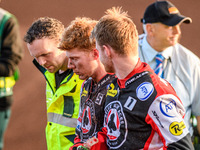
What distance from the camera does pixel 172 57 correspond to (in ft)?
10.8

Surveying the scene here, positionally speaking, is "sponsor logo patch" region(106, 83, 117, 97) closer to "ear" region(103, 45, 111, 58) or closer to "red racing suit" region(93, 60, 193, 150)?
"red racing suit" region(93, 60, 193, 150)

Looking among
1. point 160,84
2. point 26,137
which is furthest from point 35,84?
point 160,84

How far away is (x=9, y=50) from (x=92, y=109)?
874 millimetres

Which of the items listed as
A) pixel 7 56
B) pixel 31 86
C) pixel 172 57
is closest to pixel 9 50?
pixel 7 56

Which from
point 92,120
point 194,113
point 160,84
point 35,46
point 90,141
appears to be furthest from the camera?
point 194,113

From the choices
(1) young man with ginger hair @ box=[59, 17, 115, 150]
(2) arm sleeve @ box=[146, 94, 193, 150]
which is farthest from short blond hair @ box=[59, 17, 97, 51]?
(2) arm sleeve @ box=[146, 94, 193, 150]

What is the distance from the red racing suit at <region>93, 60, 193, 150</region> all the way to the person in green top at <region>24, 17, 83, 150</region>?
24.0 inches

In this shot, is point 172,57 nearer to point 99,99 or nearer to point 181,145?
point 99,99

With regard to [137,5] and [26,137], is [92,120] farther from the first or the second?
[137,5]

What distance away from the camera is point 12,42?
4.42ft

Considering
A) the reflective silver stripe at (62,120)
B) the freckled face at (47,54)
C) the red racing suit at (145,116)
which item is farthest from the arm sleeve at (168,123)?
the freckled face at (47,54)

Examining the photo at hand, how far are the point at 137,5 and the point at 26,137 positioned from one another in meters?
2.44

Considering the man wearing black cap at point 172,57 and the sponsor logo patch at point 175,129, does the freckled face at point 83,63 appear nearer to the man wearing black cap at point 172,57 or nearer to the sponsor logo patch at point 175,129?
the sponsor logo patch at point 175,129

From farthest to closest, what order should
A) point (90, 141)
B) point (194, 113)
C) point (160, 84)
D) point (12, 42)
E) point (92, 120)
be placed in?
point (194, 113), point (92, 120), point (90, 141), point (160, 84), point (12, 42)
